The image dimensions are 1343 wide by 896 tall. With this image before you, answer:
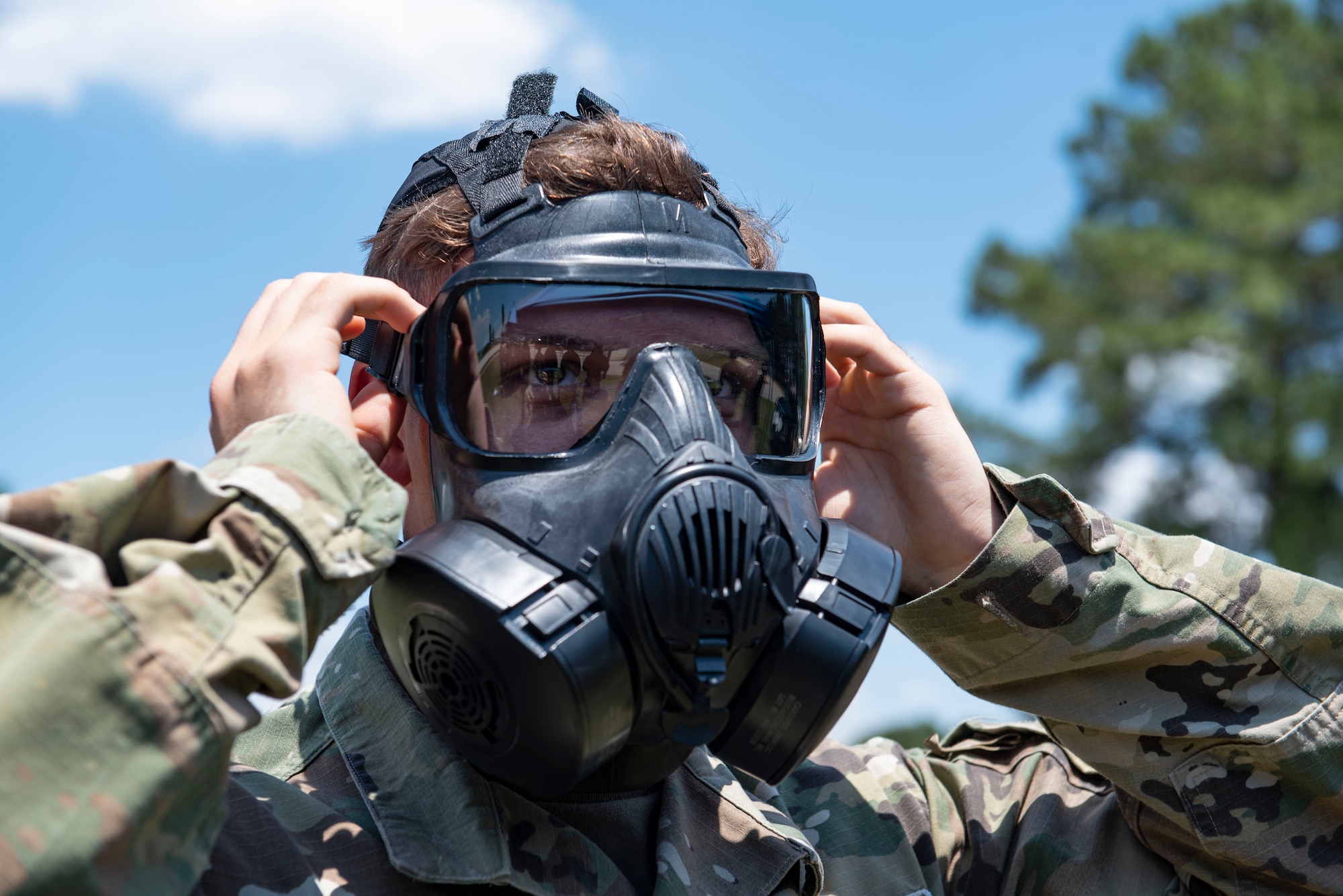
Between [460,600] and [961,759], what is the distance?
1.47 metres

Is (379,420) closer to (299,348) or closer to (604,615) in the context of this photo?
(299,348)

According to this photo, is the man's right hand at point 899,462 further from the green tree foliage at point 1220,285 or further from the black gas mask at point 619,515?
the green tree foliage at point 1220,285

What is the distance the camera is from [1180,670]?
2527 millimetres

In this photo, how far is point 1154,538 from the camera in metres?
2.63

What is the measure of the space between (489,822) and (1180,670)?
1.35m

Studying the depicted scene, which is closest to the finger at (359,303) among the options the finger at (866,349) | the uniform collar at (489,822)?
the uniform collar at (489,822)

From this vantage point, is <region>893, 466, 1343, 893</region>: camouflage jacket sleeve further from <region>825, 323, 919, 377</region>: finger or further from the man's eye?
the man's eye

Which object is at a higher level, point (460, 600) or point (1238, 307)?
point (1238, 307)

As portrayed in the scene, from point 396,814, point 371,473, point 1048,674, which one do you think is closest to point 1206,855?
point 1048,674

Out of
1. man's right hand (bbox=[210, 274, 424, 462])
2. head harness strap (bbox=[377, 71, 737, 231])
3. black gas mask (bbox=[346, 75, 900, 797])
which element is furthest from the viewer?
head harness strap (bbox=[377, 71, 737, 231])

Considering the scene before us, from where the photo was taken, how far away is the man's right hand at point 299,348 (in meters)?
2.03

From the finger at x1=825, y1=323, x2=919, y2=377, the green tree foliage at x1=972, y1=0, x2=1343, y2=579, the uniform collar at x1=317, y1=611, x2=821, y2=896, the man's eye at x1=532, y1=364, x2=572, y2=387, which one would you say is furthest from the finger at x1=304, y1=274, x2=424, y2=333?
the green tree foliage at x1=972, y1=0, x2=1343, y2=579

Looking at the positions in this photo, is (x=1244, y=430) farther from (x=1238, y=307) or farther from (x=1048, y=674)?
(x=1048, y=674)

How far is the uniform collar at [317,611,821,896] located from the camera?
214 centimetres
